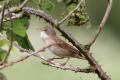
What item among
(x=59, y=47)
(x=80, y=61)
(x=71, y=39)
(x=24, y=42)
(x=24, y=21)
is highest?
(x=71, y=39)

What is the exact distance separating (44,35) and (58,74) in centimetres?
472

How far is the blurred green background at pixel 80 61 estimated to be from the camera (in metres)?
9.55

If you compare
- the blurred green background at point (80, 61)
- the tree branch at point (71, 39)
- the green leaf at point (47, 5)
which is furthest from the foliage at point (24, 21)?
the blurred green background at point (80, 61)

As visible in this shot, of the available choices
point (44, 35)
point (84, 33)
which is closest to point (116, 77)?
point (84, 33)

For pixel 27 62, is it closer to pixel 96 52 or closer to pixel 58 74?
pixel 58 74

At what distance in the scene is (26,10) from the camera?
3.68m

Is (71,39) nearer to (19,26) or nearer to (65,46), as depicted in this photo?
(19,26)

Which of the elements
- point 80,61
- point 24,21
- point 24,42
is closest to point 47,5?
point 24,21

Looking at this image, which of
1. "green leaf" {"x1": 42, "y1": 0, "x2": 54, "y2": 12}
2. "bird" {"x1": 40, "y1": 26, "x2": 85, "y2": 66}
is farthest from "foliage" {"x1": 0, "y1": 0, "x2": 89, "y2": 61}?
"bird" {"x1": 40, "y1": 26, "x2": 85, "y2": 66}

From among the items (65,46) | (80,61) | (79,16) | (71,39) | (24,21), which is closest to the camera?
(71,39)

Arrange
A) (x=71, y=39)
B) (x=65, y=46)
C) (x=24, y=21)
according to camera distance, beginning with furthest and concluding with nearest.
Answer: (x=65, y=46) < (x=24, y=21) < (x=71, y=39)

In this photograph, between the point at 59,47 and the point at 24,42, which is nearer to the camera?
the point at 24,42

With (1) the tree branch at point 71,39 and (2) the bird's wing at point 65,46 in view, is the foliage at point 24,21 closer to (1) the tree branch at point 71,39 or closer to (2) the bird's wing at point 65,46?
(2) the bird's wing at point 65,46

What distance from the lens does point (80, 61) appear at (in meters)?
10.0
